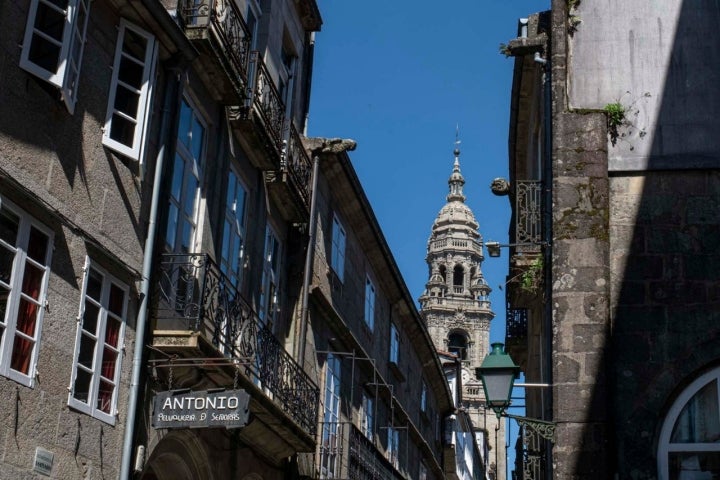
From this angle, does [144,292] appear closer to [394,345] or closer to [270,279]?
[270,279]

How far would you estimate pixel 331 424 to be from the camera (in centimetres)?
1927

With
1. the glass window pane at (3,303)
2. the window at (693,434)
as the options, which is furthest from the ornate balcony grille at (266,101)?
the window at (693,434)

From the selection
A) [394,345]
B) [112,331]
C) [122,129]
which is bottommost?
[112,331]

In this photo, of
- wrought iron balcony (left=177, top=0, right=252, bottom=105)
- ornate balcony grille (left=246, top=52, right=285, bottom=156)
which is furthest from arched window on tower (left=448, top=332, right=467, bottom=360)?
wrought iron balcony (left=177, top=0, right=252, bottom=105)

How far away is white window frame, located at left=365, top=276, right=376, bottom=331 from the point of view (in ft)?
76.8

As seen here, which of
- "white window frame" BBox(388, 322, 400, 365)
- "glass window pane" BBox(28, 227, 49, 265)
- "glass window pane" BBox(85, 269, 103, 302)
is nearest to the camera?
"glass window pane" BBox(28, 227, 49, 265)

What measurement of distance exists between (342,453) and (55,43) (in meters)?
10.3

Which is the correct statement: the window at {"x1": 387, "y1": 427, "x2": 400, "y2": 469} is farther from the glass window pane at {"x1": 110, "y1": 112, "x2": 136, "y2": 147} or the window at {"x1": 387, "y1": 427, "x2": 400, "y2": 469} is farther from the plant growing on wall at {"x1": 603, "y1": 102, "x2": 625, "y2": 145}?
the glass window pane at {"x1": 110, "y1": 112, "x2": 136, "y2": 147}

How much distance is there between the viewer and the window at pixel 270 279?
55.6 ft

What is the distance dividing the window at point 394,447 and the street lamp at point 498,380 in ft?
42.3

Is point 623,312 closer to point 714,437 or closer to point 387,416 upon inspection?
point 714,437

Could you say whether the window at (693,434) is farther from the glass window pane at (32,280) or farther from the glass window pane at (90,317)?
the glass window pane at (32,280)

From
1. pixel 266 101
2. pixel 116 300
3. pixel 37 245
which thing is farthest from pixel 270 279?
pixel 37 245

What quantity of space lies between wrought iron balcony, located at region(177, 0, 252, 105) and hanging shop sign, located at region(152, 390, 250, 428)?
4.23 meters
